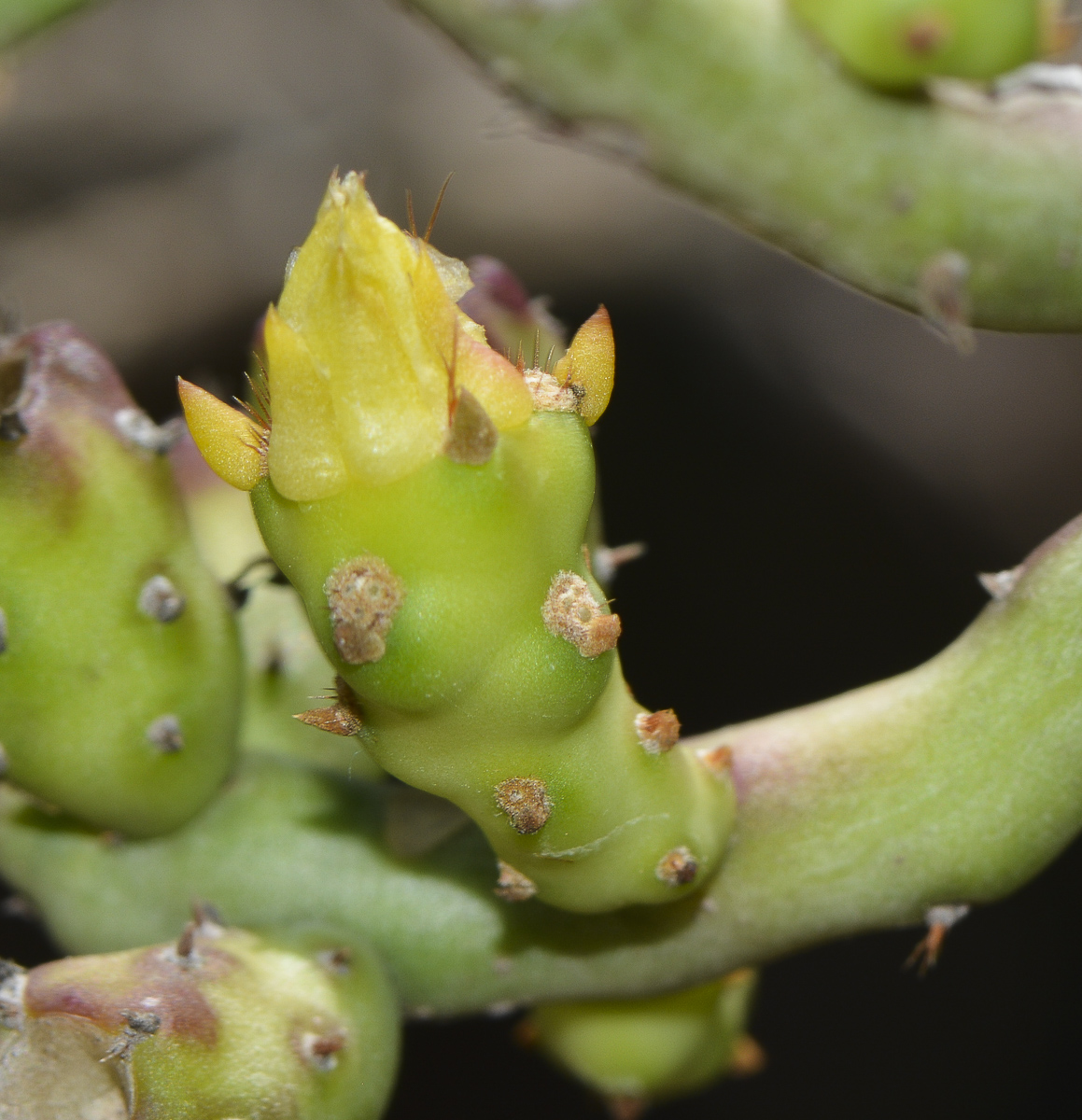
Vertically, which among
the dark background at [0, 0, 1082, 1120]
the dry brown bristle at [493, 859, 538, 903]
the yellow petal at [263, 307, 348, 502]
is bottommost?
the dark background at [0, 0, 1082, 1120]

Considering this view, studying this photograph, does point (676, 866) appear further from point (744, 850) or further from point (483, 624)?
point (483, 624)

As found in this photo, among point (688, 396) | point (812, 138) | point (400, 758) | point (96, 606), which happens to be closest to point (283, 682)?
point (96, 606)

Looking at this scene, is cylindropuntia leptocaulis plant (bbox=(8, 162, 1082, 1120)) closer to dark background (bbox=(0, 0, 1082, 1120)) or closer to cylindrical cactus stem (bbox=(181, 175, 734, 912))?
cylindrical cactus stem (bbox=(181, 175, 734, 912))

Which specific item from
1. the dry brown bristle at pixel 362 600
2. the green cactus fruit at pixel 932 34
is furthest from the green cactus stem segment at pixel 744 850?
the green cactus fruit at pixel 932 34

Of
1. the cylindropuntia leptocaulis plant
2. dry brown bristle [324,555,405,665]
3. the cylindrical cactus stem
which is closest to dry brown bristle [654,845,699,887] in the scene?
the cylindropuntia leptocaulis plant

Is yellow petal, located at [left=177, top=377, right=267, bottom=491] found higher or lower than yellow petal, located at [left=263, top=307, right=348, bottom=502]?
lower

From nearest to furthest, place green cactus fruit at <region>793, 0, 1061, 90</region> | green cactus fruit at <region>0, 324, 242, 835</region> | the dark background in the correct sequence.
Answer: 1. green cactus fruit at <region>793, 0, 1061, 90</region>
2. green cactus fruit at <region>0, 324, 242, 835</region>
3. the dark background

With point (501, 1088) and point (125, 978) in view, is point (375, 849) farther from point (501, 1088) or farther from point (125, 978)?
point (501, 1088)

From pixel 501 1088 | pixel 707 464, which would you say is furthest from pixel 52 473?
pixel 501 1088

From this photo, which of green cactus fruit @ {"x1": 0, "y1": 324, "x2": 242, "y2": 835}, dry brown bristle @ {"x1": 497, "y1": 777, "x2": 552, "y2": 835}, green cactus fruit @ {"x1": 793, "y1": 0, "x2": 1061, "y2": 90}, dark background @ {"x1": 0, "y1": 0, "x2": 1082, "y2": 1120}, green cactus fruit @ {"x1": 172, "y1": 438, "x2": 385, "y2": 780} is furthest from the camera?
dark background @ {"x1": 0, "y1": 0, "x2": 1082, "y2": 1120}
